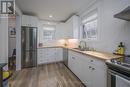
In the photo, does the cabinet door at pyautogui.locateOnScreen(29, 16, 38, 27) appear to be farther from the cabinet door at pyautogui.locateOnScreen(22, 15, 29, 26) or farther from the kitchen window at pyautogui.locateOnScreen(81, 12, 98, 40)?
the kitchen window at pyautogui.locateOnScreen(81, 12, 98, 40)

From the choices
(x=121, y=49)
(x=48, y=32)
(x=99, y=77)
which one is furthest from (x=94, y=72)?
(x=48, y=32)

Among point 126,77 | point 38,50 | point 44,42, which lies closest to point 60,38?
point 44,42

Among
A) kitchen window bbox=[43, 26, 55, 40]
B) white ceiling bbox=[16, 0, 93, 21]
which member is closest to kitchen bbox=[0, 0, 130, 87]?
white ceiling bbox=[16, 0, 93, 21]

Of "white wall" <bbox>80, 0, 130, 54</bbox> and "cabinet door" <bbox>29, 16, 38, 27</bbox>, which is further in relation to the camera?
"cabinet door" <bbox>29, 16, 38, 27</bbox>

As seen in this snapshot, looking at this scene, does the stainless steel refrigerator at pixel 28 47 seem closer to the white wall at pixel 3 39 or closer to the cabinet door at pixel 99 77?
the white wall at pixel 3 39

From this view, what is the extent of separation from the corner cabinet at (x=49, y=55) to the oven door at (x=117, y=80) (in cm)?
342

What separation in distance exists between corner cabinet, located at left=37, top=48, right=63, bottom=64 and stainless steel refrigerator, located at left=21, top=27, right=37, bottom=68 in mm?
360

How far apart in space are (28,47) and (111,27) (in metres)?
3.25

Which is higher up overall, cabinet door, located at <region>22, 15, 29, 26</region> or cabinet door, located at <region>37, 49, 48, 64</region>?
cabinet door, located at <region>22, 15, 29, 26</region>

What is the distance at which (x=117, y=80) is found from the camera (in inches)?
47.7

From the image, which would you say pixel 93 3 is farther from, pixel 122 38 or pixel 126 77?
pixel 126 77

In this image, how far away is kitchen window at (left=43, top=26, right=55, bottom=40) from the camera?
496cm

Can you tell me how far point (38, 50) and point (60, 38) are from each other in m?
1.60

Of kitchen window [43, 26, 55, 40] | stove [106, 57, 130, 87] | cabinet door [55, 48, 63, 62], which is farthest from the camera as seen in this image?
kitchen window [43, 26, 55, 40]
